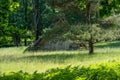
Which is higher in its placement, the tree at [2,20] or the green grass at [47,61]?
the tree at [2,20]

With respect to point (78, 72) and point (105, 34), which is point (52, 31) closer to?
point (105, 34)

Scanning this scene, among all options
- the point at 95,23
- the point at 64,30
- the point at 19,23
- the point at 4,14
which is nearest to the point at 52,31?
the point at 64,30

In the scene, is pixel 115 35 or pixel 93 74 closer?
pixel 93 74

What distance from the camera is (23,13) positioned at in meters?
81.1

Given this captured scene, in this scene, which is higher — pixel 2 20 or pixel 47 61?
pixel 2 20

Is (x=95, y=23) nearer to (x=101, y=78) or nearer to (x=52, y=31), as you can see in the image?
(x=52, y=31)

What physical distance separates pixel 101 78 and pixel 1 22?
9180 millimetres

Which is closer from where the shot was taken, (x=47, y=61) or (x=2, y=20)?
(x=2, y=20)

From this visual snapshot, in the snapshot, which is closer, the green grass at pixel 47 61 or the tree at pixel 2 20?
the tree at pixel 2 20

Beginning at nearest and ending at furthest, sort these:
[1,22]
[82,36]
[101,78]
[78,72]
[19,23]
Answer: [101,78], [78,72], [1,22], [82,36], [19,23]

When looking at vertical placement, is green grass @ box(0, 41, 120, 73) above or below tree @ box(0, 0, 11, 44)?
below

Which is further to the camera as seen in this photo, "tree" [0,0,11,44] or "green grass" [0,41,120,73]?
"green grass" [0,41,120,73]

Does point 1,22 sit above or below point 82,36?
above

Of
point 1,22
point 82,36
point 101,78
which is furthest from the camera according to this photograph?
point 82,36
